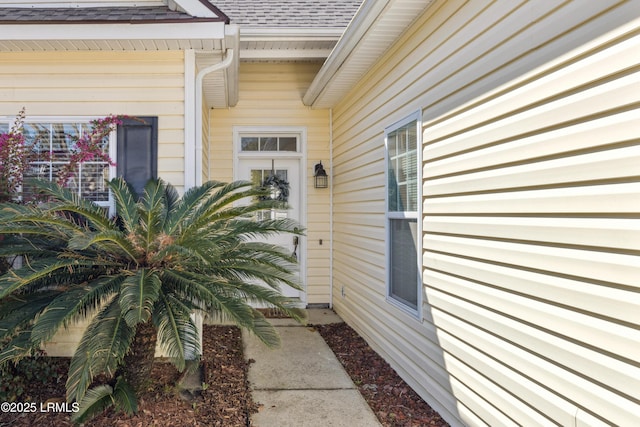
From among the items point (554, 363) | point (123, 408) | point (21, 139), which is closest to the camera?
point (554, 363)

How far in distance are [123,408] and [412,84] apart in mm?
3240

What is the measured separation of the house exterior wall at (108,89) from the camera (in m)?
4.19

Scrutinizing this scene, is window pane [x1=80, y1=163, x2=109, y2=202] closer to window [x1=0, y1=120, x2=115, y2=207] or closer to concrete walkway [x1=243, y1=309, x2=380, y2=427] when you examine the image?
window [x1=0, y1=120, x2=115, y2=207]

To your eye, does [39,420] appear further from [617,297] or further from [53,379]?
[617,297]

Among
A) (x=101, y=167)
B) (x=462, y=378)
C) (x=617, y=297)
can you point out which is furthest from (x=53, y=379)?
(x=617, y=297)

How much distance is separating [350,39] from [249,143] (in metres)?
2.82

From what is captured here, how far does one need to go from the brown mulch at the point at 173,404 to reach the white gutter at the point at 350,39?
124 inches

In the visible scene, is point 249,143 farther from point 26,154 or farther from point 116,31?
point 26,154

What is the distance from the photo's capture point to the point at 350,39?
4039 millimetres

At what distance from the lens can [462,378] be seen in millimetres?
2768

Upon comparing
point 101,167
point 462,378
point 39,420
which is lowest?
point 39,420

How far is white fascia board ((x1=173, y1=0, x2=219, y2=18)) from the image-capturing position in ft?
13.1

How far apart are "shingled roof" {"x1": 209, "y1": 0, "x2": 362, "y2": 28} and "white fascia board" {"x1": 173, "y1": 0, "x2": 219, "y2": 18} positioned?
150 cm

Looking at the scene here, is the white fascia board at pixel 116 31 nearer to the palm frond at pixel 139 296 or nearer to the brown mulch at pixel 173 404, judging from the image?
the palm frond at pixel 139 296
